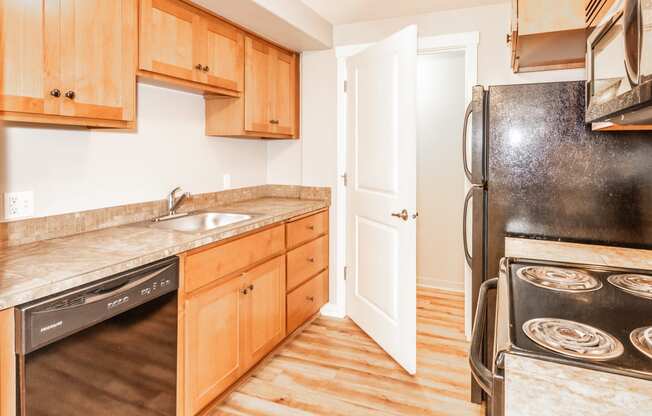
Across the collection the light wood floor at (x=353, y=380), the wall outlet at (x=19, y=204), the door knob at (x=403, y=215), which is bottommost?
the light wood floor at (x=353, y=380)

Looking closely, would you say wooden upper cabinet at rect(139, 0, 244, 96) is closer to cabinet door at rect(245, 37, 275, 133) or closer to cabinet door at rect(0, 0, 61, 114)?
cabinet door at rect(245, 37, 275, 133)

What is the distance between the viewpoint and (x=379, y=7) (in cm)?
280

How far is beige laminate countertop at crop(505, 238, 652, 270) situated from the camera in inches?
55.6

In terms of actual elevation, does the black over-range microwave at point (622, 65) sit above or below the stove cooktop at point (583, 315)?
above

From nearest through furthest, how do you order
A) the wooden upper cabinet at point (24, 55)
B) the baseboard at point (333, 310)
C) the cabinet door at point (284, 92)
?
1. the wooden upper cabinet at point (24, 55)
2. the cabinet door at point (284, 92)
3. the baseboard at point (333, 310)

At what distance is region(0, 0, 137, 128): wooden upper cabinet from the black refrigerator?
1585 mm

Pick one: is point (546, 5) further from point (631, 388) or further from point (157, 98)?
point (157, 98)

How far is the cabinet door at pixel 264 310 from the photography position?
2.23m

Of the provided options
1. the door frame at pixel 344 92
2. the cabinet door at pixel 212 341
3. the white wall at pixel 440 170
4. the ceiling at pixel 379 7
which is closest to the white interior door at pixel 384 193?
the door frame at pixel 344 92

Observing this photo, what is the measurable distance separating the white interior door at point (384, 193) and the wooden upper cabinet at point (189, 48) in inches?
33.4

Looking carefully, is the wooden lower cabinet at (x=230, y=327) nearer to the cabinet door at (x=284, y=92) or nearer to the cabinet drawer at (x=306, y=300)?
the cabinet drawer at (x=306, y=300)

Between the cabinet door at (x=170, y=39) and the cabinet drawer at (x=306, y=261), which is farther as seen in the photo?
the cabinet drawer at (x=306, y=261)

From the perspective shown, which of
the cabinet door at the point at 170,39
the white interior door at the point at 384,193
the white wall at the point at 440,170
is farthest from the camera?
the white wall at the point at 440,170

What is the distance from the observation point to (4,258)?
1.45m
